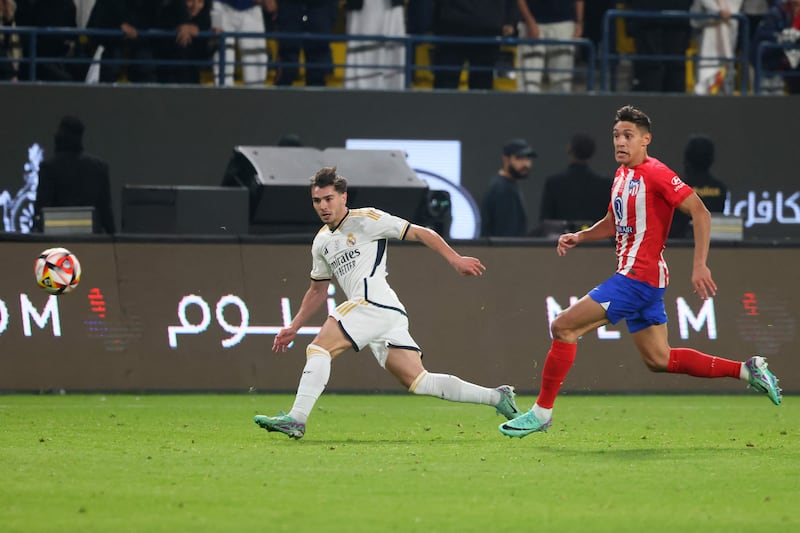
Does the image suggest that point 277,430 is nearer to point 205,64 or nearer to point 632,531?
point 632,531

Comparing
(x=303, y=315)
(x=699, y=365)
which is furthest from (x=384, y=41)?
A: (x=699, y=365)

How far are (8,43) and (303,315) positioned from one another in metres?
9.97

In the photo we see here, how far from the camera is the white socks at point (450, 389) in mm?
10391

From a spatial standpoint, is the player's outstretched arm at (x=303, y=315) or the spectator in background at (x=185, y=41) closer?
the player's outstretched arm at (x=303, y=315)

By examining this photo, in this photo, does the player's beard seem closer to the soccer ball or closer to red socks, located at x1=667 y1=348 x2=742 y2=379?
the soccer ball

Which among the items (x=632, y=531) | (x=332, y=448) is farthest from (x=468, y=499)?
(x=332, y=448)

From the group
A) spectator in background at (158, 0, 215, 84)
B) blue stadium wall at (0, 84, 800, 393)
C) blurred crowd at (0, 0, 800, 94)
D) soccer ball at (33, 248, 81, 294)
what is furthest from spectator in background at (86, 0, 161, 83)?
soccer ball at (33, 248, 81, 294)

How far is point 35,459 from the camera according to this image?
891 centimetres

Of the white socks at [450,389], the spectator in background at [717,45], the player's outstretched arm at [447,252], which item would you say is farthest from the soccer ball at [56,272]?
the spectator in background at [717,45]

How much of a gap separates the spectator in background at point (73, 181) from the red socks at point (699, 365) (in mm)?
7809

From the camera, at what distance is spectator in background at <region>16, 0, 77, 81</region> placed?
18547 mm

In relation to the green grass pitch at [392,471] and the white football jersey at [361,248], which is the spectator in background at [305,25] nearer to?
the green grass pitch at [392,471]

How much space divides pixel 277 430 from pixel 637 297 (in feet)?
8.48

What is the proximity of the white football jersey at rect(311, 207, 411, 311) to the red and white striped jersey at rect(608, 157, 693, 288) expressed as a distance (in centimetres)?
157
